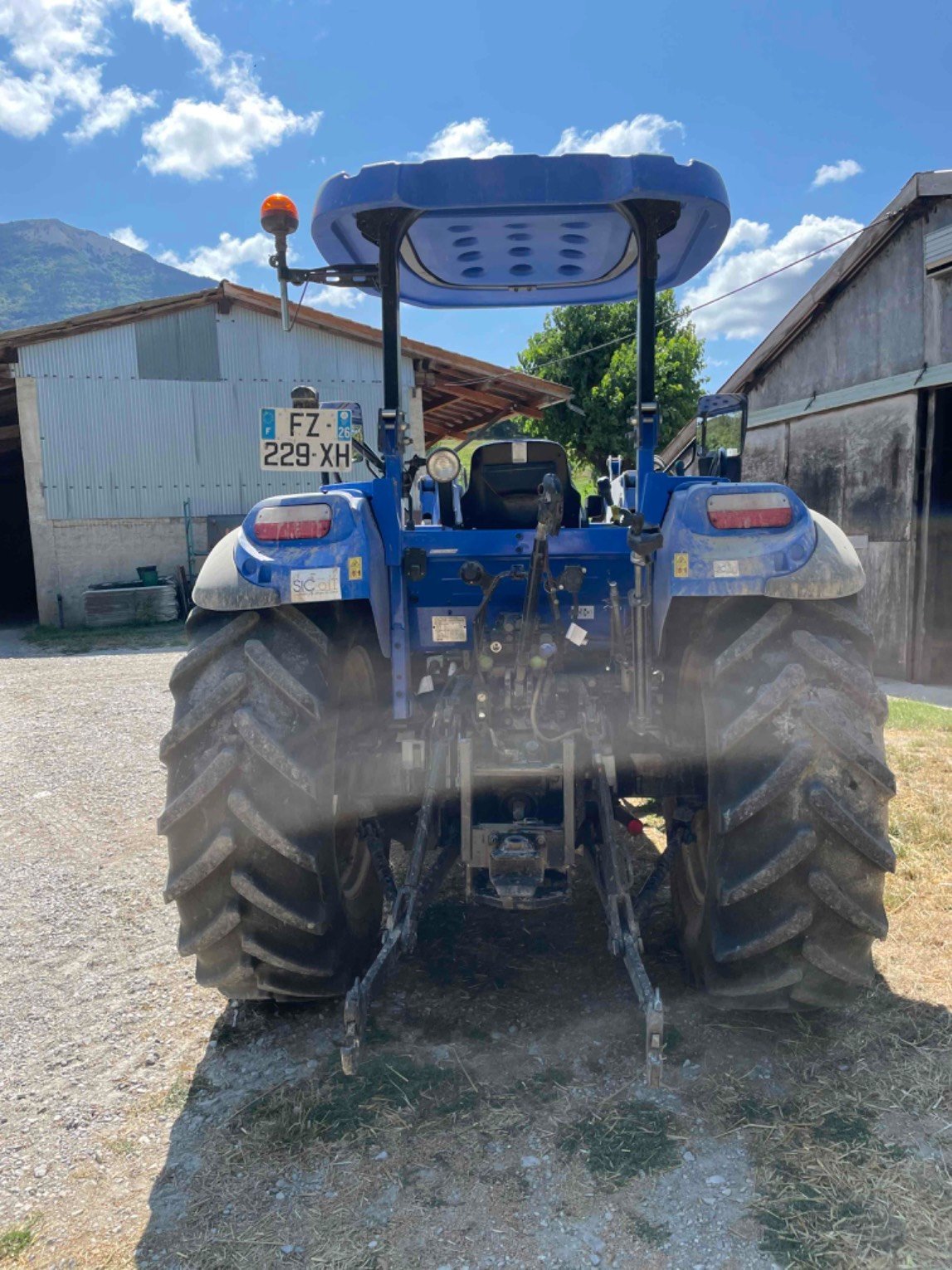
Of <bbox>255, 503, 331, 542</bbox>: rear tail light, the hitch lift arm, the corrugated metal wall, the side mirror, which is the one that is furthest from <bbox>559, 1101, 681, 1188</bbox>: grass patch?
the corrugated metal wall

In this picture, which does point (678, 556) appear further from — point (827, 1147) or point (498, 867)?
point (827, 1147)

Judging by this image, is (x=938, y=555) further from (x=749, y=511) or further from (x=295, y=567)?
(x=295, y=567)

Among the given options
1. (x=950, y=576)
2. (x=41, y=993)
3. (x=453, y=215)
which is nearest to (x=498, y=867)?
(x=41, y=993)

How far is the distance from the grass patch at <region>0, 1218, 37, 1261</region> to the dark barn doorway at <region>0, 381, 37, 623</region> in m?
19.3

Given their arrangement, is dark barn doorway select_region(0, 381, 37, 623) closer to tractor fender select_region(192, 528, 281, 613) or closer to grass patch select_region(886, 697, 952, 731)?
grass patch select_region(886, 697, 952, 731)

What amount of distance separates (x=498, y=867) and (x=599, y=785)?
1.34 ft

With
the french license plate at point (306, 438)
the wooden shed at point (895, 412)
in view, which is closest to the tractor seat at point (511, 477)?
the french license plate at point (306, 438)

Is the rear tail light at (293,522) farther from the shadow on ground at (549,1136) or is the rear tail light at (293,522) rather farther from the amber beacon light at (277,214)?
the shadow on ground at (549,1136)

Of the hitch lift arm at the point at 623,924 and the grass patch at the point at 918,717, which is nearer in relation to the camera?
the hitch lift arm at the point at 623,924

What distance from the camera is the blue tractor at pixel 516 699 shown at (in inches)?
101

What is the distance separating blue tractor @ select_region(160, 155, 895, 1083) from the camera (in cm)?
256

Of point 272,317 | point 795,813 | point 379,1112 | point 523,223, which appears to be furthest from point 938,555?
point 272,317

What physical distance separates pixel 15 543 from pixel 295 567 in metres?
25.1

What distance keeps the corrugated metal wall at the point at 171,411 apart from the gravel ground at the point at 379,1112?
12.6 metres
